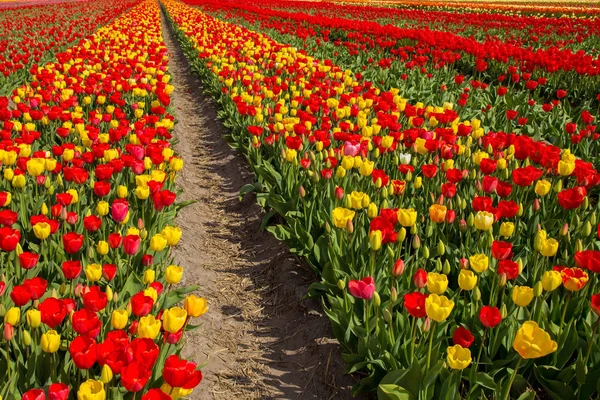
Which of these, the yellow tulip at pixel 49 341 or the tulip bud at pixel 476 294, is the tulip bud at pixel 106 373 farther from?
the tulip bud at pixel 476 294

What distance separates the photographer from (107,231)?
12.7ft

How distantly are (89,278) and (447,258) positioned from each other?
2203 millimetres

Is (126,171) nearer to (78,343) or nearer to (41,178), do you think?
(41,178)

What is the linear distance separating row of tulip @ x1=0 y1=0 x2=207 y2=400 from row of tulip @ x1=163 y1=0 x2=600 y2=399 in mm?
952

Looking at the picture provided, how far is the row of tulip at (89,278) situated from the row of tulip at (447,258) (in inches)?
37.5

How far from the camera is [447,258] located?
140 inches

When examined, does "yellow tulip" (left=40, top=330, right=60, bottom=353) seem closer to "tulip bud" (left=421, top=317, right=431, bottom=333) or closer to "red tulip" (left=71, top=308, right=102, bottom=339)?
"red tulip" (left=71, top=308, right=102, bottom=339)

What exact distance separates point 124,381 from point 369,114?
504 cm

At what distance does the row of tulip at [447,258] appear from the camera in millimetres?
2463

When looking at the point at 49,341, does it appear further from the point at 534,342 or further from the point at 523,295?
the point at 523,295

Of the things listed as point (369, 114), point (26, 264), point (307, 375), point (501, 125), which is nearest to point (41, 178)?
point (26, 264)

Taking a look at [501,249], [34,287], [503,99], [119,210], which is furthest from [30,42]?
[501,249]

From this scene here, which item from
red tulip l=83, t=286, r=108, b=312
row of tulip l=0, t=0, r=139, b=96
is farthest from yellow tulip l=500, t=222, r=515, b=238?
row of tulip l=0, t=0, r=139, b=96

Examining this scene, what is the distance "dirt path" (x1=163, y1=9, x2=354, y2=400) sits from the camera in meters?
3.26
